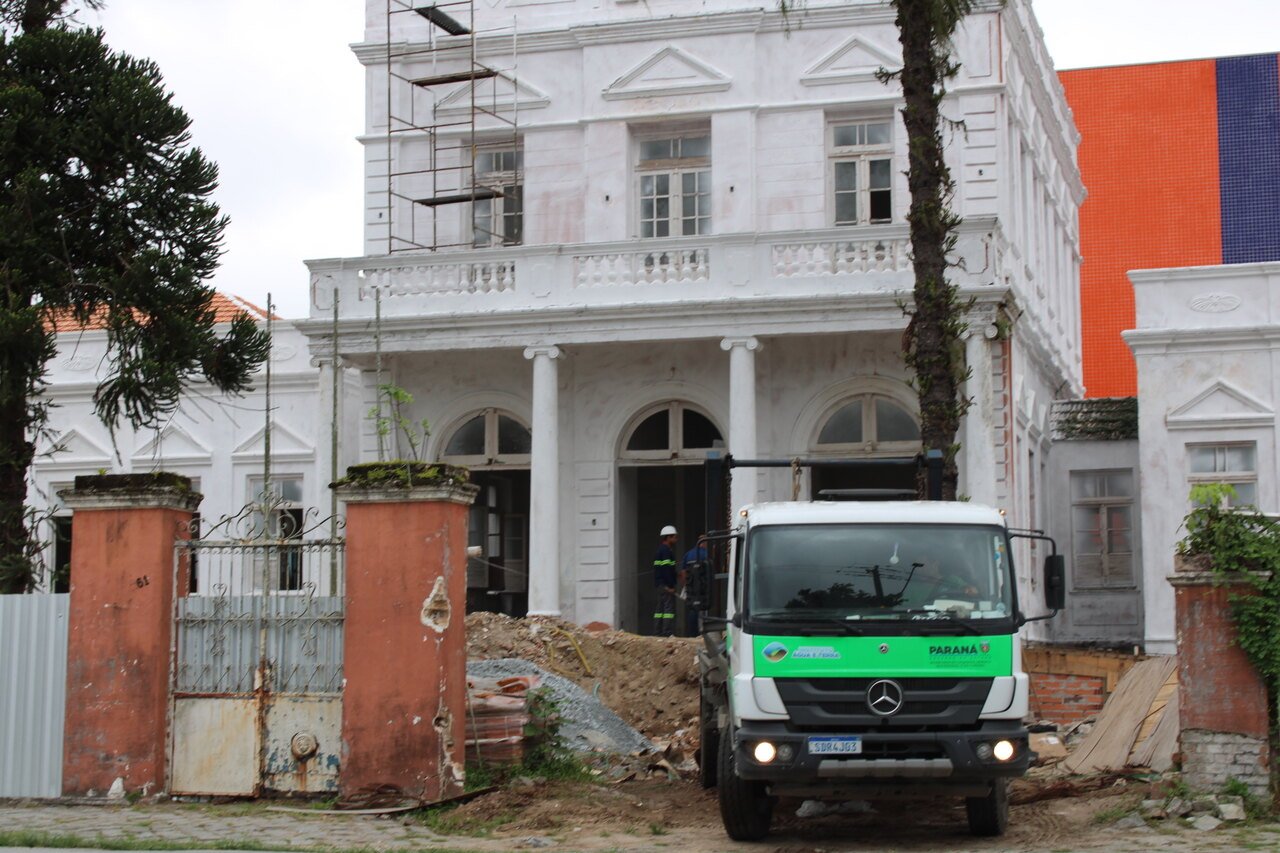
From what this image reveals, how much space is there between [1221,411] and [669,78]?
31.1ft

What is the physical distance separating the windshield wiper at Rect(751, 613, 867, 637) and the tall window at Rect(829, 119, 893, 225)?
15.4 meters

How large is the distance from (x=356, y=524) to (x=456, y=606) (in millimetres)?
978

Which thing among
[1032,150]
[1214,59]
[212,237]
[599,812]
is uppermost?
[1214,59]

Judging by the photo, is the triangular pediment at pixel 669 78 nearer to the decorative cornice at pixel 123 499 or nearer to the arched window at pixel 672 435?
the arched window at pixel 672 435

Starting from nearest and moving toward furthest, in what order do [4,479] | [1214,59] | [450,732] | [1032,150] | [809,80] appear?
[450,732] < [4,479] < [809,80] < [1032,150] < [1214,59]

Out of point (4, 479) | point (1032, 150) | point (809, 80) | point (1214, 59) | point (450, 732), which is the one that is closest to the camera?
point (450, 732)

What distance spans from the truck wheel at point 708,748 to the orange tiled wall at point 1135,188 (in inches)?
1113

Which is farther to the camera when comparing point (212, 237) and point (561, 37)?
point (561, 37)

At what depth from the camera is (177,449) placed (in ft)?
98.4

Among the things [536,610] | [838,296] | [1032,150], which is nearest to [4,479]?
[536,610]

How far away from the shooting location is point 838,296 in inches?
923

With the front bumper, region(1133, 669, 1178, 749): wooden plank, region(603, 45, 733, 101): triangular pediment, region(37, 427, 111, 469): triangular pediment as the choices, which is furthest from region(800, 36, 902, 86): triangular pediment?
the front bumper

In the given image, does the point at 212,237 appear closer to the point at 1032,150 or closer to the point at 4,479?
the point at 4,479

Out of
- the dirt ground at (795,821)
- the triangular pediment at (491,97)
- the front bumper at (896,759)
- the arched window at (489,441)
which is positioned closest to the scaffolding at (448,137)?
the triangular pediment at (491,97)
